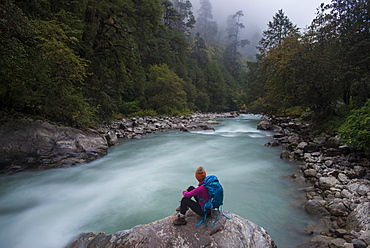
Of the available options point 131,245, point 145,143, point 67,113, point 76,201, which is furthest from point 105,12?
point 131,245

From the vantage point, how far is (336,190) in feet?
16.8

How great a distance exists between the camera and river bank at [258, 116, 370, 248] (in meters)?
3.60

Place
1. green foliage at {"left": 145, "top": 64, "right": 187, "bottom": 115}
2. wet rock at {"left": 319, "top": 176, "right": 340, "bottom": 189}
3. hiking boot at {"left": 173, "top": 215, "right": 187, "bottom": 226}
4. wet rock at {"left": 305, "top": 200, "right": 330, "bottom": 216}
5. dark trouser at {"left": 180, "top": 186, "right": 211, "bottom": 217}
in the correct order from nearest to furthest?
1. hiking boot at {"left": 173, "top": 215, "right": 187, "bottom": 226}
2. dark trouser at {"left": 180, "top": 186, "right": 211, "bottom": 217}
3. wet rock at {"left": 305, "top": 200, "right": 330, "bottom": 216}
4. wet rock at {"left": 319, "top": 176, "right": 340, "bottom": 189}
5. green foliage at {"left": 145, "top": 64, "right": 187, "bottom": 115}

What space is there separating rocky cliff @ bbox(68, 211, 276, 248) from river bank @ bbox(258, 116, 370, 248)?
4.40 ft

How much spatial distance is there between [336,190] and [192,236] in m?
4.52

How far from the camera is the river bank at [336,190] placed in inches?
142

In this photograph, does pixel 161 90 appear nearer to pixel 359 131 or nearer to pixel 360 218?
pixel 359 131

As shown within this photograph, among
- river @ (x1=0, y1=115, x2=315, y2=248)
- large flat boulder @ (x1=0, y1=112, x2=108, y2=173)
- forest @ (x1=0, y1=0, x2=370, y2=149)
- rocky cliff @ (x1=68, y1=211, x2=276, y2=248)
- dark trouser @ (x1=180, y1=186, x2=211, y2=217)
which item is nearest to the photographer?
rocky cliff @ (x1=68, y1=211, x2=276, y2=248)

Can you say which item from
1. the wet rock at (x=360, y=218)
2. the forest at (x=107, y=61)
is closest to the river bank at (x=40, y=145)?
the forest at (x=107, y=61)

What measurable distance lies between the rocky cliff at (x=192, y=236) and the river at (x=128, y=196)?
3.96 feet

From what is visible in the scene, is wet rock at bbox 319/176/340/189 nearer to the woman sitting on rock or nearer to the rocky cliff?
the rocky cliff

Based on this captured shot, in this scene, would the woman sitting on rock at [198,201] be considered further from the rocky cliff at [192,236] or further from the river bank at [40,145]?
the river bank at [40,145]

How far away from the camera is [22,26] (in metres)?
5.09

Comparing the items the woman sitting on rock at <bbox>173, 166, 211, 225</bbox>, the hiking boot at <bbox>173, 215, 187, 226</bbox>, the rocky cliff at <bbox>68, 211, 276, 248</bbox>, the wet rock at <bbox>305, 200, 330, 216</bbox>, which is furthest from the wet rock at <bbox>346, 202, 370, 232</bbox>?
the hiking boot at <bbox>173, 215, 187, 226</bbox>
